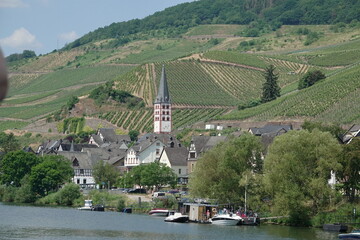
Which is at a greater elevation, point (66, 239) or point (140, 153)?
point (140, 153)

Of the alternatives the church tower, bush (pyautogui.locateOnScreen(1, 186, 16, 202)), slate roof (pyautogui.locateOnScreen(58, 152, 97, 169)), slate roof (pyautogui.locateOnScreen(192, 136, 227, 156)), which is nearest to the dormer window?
slate roof (pyautogui.locateOnScreen(58, 152, 97, 169))

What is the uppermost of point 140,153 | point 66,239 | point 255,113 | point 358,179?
point 255,113

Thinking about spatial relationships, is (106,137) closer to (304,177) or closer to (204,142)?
(204,142)

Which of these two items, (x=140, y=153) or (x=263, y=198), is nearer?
(x=263, y=198)

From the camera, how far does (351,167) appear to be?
61.8 meters

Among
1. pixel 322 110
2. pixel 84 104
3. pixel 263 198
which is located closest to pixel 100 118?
pixel 84 104

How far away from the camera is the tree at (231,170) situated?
71.4 metres

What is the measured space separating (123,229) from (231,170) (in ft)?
48.5

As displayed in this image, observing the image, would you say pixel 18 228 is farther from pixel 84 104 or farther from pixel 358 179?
pixel 84 104

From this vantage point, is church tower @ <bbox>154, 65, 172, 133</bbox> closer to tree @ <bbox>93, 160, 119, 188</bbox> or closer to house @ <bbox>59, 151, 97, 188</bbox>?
house @ <bbox>59, 151, 97, 188</bbox>

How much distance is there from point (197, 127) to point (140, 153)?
89.8 ft

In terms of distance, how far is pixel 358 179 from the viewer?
6291cm

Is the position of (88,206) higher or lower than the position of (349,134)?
lower

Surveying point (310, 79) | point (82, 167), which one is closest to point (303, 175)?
point (82, 167)
